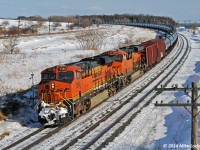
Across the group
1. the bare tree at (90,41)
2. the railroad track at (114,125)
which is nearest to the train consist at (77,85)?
the railroad track at (114,125)

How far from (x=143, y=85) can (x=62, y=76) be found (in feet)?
43.7

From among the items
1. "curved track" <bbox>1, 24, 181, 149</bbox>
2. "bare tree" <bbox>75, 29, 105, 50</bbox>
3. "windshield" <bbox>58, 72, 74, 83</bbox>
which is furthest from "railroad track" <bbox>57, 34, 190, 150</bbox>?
"bare tree" <bbox>75, 29, 105, 50</bbox>

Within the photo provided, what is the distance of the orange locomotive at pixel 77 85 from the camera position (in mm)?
19062

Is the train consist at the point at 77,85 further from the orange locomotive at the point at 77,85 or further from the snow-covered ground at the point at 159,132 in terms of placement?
the snow-covered ground at the point at 159,132

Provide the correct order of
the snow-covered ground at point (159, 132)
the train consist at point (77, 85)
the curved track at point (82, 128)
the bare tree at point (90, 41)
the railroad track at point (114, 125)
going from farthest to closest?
the bare tree at point (90, 41) < the train consist at point (77, 85) < the curved track at point (82, 128) < the railroad track at point (114, 125) < the snow-covered ground at point (159, 132)

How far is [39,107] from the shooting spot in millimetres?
19250

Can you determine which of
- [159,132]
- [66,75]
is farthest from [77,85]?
[159,132]

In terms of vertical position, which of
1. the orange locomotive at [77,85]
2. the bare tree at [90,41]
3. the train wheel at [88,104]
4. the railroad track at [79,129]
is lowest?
the railroad track at [79,129]

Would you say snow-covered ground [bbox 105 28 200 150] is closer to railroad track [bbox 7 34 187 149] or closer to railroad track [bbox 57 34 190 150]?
railroad track [bbox 57 34 190 150]

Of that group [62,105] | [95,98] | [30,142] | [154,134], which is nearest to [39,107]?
[62,105]

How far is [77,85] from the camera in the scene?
20.1 m

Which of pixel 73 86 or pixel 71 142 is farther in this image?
pixel 73 86

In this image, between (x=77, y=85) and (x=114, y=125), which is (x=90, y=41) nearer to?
(x=77, y=85)

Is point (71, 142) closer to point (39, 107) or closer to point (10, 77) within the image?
point (39, 107)
